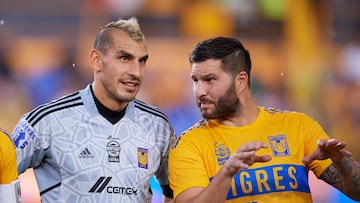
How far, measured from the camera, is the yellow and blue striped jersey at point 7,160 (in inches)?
126

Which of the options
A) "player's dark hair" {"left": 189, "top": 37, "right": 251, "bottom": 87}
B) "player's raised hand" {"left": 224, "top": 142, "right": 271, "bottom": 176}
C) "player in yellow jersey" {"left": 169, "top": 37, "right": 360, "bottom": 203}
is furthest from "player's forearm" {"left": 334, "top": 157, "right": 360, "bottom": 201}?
"player's dark hair" {"left": 189, "top": 37, "right": 251, "bottom": 87}

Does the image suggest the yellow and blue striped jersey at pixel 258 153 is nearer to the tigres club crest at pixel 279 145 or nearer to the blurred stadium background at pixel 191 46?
the tigres club crest at pixel 279 145

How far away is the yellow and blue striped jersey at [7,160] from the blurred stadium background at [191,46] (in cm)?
543

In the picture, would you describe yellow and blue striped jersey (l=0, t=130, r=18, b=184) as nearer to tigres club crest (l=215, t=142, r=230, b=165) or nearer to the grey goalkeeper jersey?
the grey goalkeeper jersey

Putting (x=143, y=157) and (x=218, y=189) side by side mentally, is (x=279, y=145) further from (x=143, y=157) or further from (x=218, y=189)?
(x=143, y=157)

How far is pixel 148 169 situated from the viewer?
382cm

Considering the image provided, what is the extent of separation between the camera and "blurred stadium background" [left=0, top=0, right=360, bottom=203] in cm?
897

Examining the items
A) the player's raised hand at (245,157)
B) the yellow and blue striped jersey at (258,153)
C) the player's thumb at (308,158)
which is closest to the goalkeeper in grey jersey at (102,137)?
the yellow and blue striped jersey at (258,153)

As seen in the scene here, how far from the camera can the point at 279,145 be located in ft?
12.2

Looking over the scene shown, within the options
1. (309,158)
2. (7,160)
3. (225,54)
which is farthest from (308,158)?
(7,160)

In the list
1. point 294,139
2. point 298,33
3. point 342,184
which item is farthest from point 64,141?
point 298,33

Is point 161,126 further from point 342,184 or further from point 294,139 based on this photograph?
point 342,184

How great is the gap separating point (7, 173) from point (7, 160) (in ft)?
0.20

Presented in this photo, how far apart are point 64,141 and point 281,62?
6.24m
